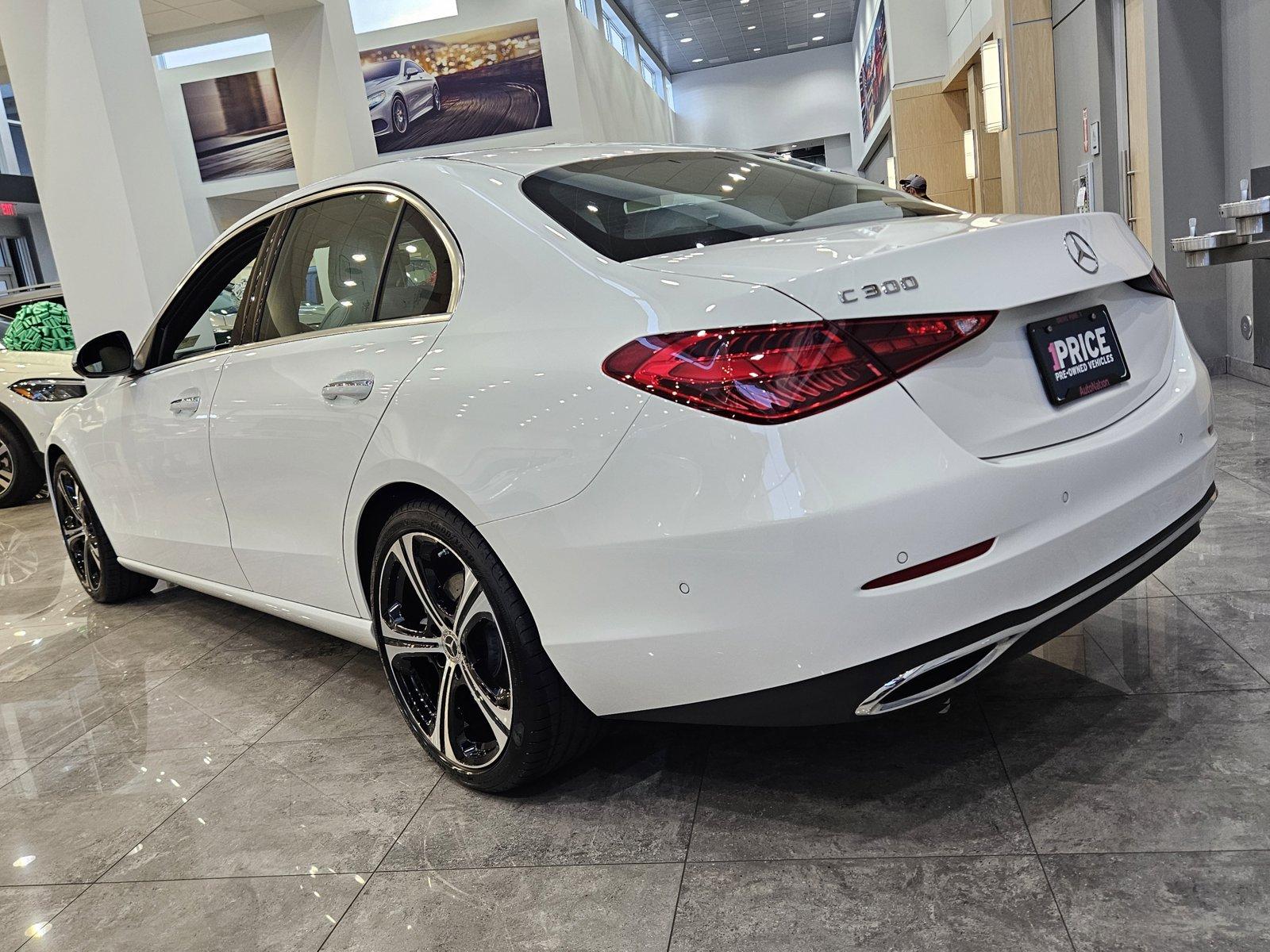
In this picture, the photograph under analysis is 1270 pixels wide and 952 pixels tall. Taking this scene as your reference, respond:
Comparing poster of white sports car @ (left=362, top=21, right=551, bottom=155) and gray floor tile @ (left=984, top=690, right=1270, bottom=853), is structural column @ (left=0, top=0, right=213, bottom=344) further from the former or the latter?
poster of white sports car @ (left=362, top=21, right=551, bottom=155)

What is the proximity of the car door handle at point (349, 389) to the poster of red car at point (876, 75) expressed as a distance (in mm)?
14930

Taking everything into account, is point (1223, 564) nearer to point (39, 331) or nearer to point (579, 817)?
point (579, 817)

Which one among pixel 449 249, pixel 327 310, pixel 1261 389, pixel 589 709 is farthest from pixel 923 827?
pixel 1261 389

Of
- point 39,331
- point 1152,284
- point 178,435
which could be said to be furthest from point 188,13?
point 1152,284

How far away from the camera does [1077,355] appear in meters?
1.71

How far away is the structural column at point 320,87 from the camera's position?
28.9ft

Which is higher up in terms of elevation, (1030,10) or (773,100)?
(773,100)

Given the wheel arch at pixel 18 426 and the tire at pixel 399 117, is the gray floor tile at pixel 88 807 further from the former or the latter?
the tire at pixel 399 117

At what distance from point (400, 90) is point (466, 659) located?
16068 mm

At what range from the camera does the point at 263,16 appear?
8.91 m

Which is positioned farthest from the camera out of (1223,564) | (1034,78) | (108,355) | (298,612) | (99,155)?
(1034,78)

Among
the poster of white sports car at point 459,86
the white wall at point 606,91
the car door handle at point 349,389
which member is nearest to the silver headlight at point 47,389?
the car door handle at point 349,389

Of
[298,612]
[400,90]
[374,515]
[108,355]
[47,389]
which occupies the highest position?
[400,90]

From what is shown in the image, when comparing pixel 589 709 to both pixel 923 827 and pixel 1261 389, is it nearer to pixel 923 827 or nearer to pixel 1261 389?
pixel 923 827
